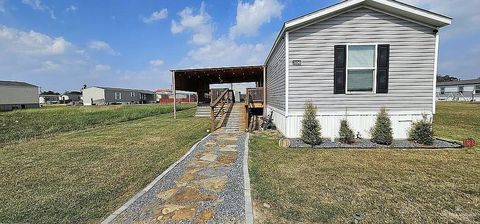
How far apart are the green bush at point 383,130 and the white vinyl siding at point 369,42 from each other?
542 mm

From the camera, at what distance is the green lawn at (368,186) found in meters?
3.25

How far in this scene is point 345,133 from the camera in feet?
25.4

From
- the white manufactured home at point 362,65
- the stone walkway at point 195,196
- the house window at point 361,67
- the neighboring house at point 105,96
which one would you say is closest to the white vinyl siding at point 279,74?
the white manufactured home at point 362,65

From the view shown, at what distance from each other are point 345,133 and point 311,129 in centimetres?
119

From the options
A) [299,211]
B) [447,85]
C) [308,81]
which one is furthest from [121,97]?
[447,85]

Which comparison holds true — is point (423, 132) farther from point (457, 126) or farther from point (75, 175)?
point (75, 175)

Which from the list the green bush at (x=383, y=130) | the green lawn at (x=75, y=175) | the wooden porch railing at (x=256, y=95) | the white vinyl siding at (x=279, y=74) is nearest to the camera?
the green lawn at (x=75, y=175)

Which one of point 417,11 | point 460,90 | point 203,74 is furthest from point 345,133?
point 460,90

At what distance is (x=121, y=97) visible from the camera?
56219 millimetres

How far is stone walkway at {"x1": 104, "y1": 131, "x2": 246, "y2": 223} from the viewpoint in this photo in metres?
3.21

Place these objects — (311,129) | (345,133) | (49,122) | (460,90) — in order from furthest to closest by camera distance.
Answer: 1. (460,90)
2. (49,122)
3. (345,133)
4. (311,129)

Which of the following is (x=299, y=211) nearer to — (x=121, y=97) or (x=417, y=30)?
(x=417, y=30)

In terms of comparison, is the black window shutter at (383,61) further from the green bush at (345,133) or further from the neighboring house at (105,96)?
the neighboring house at (105,96)

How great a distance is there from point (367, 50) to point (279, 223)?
23.1 ft
